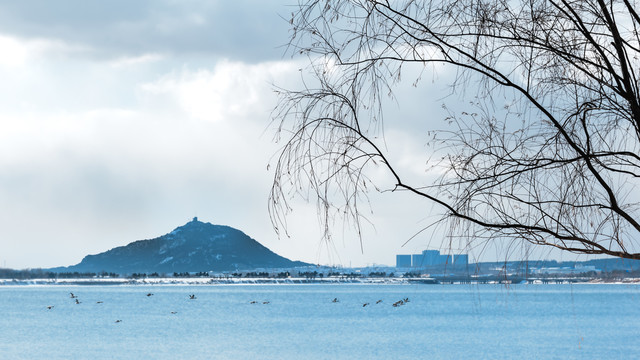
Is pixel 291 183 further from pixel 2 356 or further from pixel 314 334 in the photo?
pixel 314 334

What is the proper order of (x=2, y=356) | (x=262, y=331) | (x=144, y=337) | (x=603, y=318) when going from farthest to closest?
(x=603, y=318) → (x=262, y=331) → (x=144, y=337) → (x=2, y=356)

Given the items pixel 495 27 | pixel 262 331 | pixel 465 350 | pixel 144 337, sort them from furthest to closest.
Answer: pixel 262 331, pixel 144 337, pixel 465 350, pixel 495 27

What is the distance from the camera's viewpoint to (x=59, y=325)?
4311 inches

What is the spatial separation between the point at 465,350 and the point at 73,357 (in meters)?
33.0

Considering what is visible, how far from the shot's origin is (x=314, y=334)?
91562mm

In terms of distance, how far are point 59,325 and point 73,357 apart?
42804 mm

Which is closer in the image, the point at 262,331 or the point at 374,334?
the point at 374,334

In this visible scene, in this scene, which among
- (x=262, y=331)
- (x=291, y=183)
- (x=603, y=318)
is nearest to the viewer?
(x=291, y=183)

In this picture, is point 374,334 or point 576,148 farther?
point 374,334

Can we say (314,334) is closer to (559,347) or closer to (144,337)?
(144,337)

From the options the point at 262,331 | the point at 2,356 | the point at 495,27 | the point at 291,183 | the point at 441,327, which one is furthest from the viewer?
the point at 441,327

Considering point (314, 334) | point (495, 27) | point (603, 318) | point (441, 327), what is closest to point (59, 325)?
point (314, 334)

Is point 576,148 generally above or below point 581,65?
below

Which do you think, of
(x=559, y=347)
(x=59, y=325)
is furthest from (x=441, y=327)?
(x=59, y=325)
